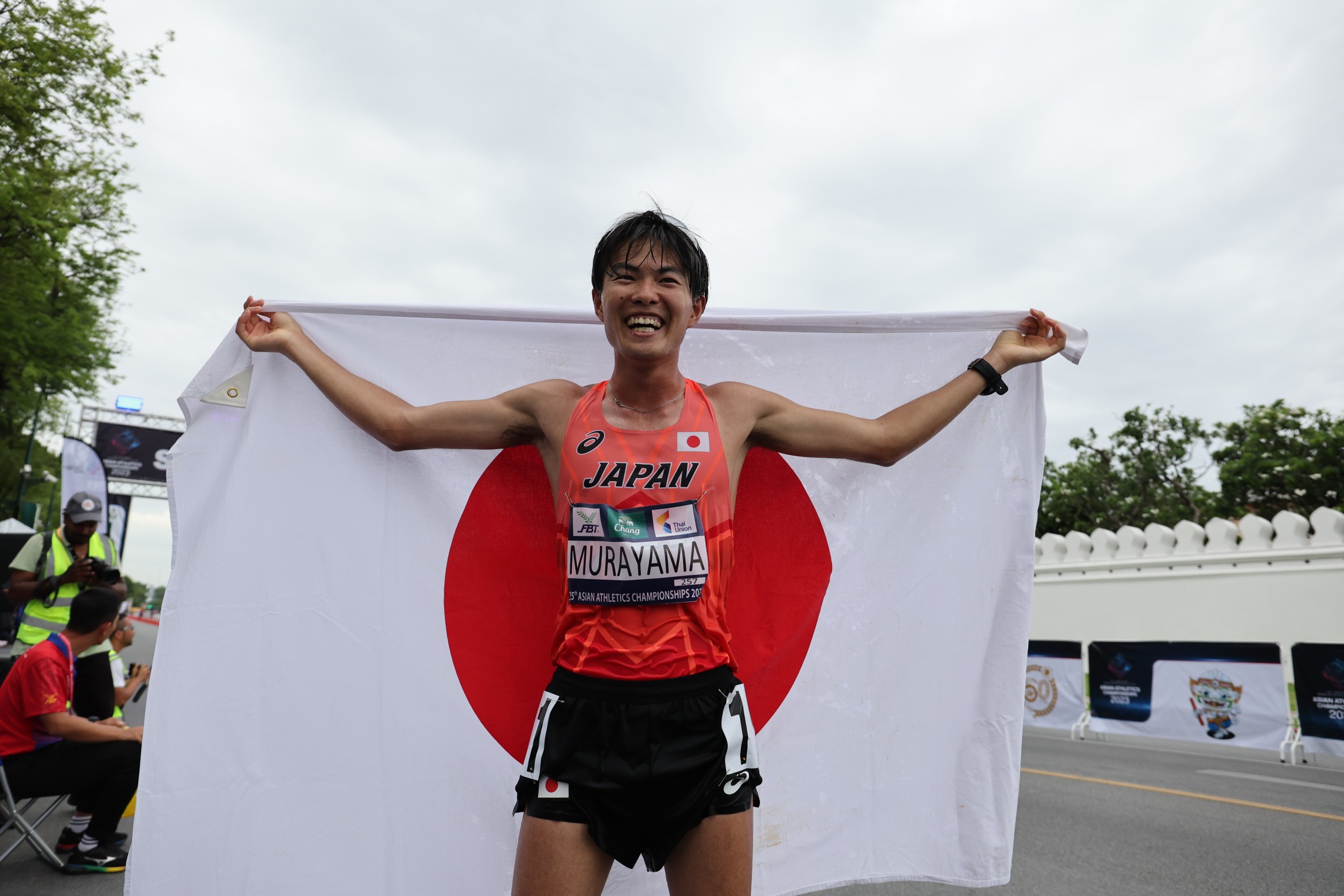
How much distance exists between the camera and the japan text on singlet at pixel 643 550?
2107 millimetres

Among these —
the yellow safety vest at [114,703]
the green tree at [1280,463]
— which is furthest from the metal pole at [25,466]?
the green tree at [1280,463]

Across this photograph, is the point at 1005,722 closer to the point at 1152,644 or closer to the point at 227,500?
the point at 227,500

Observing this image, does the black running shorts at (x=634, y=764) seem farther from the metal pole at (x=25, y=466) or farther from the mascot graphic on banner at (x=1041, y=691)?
the metal pole at (x=25, y=466)

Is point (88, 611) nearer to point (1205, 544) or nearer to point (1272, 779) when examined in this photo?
point (1272, 779)

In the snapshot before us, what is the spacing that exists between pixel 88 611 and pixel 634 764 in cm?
422

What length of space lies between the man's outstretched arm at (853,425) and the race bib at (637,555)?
47 cm

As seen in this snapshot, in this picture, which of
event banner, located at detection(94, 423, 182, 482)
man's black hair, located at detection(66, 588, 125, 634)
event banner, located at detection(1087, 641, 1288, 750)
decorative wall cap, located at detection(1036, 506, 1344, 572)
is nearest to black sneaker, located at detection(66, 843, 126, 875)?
man's black hair, located at detection(66, 588, 125, 634)

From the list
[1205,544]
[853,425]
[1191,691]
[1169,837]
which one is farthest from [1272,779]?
[1205,544]

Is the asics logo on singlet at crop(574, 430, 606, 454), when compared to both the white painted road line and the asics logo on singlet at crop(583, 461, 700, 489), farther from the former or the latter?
the white painted road line

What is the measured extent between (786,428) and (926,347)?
0.95 m

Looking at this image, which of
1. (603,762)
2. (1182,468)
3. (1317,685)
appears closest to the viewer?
(603,762)

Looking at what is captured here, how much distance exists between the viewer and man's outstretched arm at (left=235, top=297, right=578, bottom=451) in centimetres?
251

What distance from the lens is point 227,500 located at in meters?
2.75

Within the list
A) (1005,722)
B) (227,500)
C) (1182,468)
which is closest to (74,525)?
(227,500)
